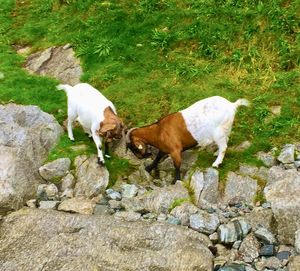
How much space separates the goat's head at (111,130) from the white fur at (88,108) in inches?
8.8

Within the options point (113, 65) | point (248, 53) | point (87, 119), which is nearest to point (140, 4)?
point (113, 65)

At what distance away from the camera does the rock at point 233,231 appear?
10.7 m

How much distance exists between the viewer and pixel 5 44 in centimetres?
1945

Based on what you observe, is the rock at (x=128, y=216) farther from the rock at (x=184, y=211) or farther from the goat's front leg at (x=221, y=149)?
the goat's front leg at (x=221, y=149)

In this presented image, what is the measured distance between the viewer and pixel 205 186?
1204cm

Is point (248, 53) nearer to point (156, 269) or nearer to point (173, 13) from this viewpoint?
point (173, 13)

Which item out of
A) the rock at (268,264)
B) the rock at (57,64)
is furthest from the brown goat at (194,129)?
the rock at (57,64)

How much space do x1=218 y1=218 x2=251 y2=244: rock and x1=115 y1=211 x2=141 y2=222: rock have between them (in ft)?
5.59

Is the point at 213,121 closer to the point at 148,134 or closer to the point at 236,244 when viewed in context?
the point at 148,134

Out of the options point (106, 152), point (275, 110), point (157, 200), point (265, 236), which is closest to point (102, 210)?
point (157, 200)

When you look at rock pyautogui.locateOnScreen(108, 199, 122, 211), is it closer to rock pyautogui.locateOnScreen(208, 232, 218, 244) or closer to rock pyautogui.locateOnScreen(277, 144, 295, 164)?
rock pyautogui.locateOnScreen(208, 232, 218, 244)

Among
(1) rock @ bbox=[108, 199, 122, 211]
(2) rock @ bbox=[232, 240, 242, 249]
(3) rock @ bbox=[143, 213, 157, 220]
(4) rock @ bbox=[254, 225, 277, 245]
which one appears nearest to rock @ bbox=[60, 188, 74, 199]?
(1) rock @ bbox=[108, 199, 122, 211]

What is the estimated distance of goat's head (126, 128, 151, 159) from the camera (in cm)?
1295

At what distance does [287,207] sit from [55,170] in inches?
207
